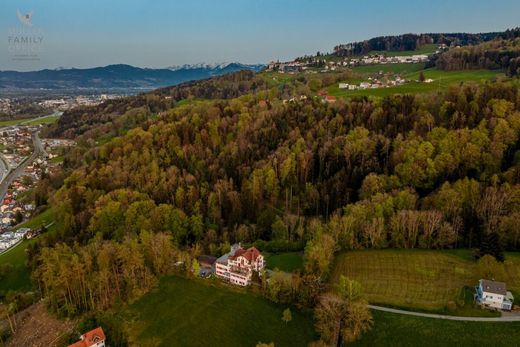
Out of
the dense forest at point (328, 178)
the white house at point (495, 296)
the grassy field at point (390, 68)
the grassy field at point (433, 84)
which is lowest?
the white house at point (495, 296)

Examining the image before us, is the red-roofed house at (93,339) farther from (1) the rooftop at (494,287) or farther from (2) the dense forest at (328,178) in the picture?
(1) the rooftop at (494,287)

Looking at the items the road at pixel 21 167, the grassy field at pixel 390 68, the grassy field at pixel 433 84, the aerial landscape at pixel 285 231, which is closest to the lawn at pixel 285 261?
the aerial landscape at pixel 285 231

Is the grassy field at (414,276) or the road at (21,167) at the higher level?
the grassy field at (414,276)

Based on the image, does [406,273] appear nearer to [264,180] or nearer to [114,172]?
[264,180]

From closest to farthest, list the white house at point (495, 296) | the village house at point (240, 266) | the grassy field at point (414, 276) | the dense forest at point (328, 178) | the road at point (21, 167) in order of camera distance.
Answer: the white house at point (495, 296) < the grassy field at point (414, 276) < the village house at point (240, 266) < the dense forest at point (328, 178) < the road at point (21, 167)

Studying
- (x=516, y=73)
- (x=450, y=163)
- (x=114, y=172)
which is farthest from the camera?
(x=516, y=73)

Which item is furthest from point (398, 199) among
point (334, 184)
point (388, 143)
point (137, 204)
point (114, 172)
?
point (114, 172)

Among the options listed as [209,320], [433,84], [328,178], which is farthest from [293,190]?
[433,84]
